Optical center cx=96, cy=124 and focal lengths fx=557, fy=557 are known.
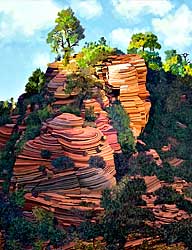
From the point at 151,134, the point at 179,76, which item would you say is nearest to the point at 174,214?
the point at 151,134

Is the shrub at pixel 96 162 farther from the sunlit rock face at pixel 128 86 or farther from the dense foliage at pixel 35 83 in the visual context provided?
the dense foliage at pixel 35 83

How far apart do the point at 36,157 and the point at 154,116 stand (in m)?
13.3

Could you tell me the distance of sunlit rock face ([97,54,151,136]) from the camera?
4384 cm

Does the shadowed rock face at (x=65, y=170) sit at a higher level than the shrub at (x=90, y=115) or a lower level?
lower

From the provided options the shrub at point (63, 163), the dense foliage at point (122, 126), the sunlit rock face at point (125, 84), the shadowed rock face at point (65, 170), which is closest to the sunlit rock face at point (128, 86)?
the sunlit rock face at point (125, 84)

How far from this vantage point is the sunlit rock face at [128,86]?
43844 millimetres

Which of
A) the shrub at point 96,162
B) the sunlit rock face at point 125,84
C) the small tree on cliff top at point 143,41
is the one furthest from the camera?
the small tree on cliff top at point 143,41

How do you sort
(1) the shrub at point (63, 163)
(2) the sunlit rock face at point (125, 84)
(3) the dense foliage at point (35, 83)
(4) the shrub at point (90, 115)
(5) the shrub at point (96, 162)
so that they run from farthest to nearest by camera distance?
(3) the dense foliage at point (35, 83) → (2) the sunlit rock face at point (125, 84) → (4) the shrub at point (90, 115) → (5) the shrub at point (96, 162) → (1) the shrub at point (63, 163)

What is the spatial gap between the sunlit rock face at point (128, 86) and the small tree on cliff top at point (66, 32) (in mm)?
4698

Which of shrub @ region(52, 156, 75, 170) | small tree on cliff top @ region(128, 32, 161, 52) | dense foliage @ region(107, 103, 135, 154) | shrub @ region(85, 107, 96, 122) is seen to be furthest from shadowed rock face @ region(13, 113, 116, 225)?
small tree on cliff top @ region(128, 32, 161, 52)

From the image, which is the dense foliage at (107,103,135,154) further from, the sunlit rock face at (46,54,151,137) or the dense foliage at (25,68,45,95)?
the dense foliage at (25,68,45,95)

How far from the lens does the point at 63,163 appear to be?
1415 inches

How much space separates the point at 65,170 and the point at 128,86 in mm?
11659

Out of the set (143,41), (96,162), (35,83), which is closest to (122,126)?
(96,162)
